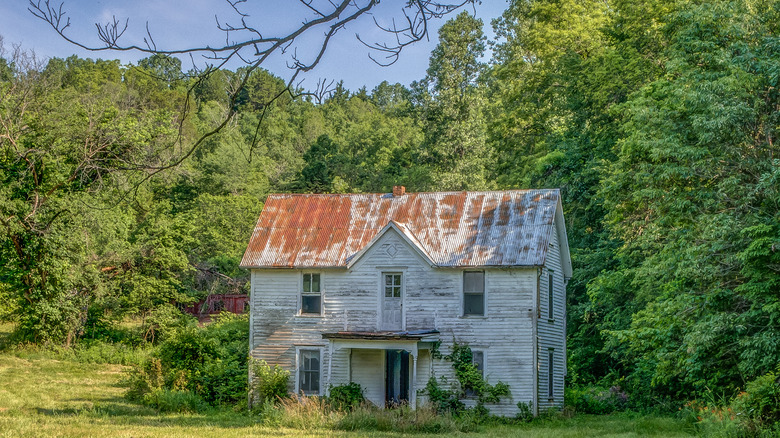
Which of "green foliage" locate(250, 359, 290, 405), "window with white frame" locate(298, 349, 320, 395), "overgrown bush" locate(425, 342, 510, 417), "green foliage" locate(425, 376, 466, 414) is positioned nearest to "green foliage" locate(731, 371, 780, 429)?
"overgrown bush" locate(425, 342, 510, 417)

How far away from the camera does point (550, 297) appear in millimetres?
27047

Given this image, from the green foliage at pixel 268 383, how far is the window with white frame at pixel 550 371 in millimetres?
8131

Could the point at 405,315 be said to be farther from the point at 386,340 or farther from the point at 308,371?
the point at 308,371

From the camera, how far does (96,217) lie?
35.3 m

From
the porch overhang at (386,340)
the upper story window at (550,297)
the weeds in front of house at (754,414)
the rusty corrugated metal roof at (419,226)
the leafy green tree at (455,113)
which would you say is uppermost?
the leafy green tree at (455,113)

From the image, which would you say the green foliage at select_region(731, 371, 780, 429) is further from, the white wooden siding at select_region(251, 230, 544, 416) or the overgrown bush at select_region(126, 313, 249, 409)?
the overgrown bush at select_region(126, 313, 249, 409)

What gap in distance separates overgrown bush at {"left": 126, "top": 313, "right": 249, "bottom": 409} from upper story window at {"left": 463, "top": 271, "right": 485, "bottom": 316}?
24.9 ft

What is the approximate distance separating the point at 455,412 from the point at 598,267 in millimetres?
8115

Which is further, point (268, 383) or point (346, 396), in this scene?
point (268, 383)

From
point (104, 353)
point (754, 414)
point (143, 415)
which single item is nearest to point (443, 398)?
point (143, 415)

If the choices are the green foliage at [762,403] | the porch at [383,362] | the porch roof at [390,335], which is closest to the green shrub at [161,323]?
the porch at [383,362]

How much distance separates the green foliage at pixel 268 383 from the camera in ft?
84.1

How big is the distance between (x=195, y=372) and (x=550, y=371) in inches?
447

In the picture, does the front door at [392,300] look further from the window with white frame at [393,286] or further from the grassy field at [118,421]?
the grassy field at [118,421]
